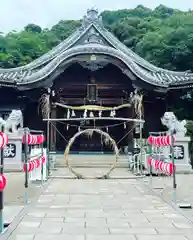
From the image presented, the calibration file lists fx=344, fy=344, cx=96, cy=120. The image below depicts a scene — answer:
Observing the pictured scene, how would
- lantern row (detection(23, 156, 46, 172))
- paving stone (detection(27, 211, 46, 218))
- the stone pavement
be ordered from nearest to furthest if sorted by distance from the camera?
1. the stone pavement
2. paving stone (detection(27, 211, 46, 218))
3. lantern row (detection(23, 156, 46, 172))

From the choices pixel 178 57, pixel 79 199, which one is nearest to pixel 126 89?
pixel 178 57

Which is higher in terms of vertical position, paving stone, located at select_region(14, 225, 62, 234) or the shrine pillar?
the shrine pillar

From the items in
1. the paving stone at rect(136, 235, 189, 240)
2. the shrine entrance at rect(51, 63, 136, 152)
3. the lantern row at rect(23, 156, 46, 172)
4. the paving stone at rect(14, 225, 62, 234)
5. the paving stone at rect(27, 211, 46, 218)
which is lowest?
the paving stone at rect(136, 235, 189, 240)

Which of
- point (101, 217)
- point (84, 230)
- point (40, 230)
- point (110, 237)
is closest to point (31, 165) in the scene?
point (101, 217)

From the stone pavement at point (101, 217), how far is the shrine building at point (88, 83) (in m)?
10.3

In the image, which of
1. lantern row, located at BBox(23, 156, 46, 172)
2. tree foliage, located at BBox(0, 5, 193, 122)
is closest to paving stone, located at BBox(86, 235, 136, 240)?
lantern row, located at BBox(23, 156, 46, 172)

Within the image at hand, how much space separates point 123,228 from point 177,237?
0.92m

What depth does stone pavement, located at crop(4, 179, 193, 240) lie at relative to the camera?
5.24 metres

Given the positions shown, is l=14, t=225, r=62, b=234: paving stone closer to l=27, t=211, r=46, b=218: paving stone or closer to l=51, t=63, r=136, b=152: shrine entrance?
l=27, t=211, r=46, b=218: paving stone

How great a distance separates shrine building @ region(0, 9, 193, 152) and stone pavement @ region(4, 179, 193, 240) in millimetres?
10320

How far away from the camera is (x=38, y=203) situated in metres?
8.01

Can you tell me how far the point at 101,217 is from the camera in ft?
21.1

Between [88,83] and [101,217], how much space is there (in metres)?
14.8

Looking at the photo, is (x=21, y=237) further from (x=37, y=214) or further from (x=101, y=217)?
(x=101, y=217)
